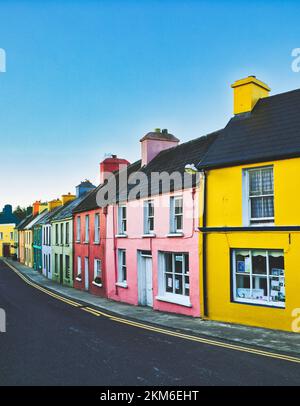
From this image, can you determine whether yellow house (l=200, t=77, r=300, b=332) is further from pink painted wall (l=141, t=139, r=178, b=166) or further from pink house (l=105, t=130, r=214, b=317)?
pink painted wall (l=141, t=139, r=178, b=166)

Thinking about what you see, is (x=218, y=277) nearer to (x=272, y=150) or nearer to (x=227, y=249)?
(x=227, y=249)

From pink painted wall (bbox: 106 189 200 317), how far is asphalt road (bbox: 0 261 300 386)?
332cm

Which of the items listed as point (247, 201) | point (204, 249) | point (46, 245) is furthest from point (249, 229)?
point (46, 245)

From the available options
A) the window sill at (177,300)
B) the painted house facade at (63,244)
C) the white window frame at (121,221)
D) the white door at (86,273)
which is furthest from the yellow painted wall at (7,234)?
the window sill at (177,300)

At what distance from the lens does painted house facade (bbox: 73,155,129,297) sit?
2358 cm

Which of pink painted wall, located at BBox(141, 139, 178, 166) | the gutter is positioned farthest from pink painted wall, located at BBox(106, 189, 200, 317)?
pink painted wall, located at BBox(141, 139, 178, 166)

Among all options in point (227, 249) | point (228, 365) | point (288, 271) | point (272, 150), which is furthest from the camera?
point (227, 249)

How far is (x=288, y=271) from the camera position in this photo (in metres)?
12.0

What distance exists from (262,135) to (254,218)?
3.09 meters

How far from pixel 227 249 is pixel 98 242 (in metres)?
12.6

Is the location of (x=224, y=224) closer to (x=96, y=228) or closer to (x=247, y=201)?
(x=247, y=201)

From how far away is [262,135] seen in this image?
13883 millimetres
